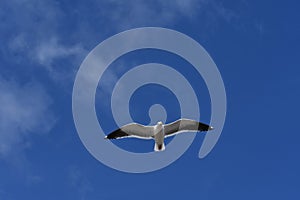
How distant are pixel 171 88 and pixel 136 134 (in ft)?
11.2

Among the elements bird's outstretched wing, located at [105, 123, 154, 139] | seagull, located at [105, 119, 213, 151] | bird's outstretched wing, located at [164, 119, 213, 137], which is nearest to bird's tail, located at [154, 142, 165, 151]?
seagull, located at [105, 119, 213, 151]

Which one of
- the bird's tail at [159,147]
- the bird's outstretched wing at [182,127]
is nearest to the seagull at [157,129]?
the bird's outstretched wing at [182,127]

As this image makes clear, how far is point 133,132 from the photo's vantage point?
31516 millimetres

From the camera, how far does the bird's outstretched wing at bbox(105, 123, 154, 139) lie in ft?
103

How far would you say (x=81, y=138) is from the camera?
3025 centimetres

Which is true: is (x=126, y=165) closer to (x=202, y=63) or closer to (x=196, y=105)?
(x=196, y=105)

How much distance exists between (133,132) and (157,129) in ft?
4.66

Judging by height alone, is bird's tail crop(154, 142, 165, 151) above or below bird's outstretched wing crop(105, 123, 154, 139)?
below

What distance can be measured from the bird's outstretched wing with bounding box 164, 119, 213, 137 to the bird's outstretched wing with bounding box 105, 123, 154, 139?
1013mm

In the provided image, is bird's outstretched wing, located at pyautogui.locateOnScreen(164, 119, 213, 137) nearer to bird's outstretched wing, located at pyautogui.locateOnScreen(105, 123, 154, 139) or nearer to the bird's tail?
the bird's tail

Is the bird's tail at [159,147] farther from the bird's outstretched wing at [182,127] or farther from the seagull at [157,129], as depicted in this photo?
the bird's outstretched wing at [182,127]

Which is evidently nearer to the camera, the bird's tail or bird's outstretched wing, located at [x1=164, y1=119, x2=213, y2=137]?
the bird's tail

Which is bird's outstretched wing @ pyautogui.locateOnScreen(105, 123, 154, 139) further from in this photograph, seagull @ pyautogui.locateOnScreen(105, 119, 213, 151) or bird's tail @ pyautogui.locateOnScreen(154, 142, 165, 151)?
bird's tail @ pyautogui.locateOnScreen(154, 142, 165, 151)

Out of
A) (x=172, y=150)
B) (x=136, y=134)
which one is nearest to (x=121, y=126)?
(x=136, y=134)
